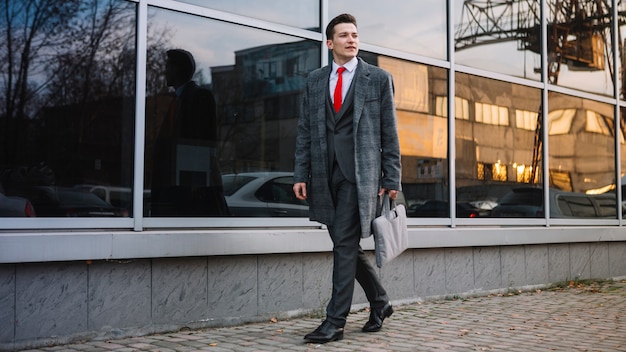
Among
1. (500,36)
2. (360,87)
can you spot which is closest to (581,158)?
(500,36)

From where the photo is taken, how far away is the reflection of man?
5.61m

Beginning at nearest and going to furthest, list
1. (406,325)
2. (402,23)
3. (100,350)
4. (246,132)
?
1. (100,350)
2. (406,325)
3. (246,132)
4. (402,23)

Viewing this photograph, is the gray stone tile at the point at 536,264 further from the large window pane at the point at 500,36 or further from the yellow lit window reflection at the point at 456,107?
the large window pane at the point at 500,36

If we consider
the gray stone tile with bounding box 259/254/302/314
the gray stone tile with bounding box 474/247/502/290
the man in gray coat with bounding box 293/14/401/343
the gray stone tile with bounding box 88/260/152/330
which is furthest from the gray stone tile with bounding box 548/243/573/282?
the gray stone tile with bounding box 88/260/152/330

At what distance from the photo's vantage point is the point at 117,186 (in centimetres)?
533

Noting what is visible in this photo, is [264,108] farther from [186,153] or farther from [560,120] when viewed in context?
[560,120]

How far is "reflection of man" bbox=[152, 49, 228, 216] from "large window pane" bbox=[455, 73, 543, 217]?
3045 mm

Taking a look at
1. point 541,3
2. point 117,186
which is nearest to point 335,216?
point 117,186

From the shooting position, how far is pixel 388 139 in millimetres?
5105

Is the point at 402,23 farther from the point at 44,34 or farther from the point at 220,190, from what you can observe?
the point at 44,34

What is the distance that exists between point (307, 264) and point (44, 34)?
2697 mm

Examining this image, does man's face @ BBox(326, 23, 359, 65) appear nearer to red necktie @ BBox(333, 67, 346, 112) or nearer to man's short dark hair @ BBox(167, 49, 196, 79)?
red necktie @ BBox(333, 67, 346, 112)

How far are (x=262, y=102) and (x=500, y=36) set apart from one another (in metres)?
3.63

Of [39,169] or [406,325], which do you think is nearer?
[39,169]
